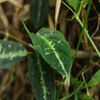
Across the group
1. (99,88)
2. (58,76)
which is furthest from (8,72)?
(99,88)

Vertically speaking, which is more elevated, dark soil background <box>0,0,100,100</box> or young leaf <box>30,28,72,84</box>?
young leaf <box>30,28,72,84</box>

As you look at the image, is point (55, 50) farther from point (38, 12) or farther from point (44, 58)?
point (38, 12)

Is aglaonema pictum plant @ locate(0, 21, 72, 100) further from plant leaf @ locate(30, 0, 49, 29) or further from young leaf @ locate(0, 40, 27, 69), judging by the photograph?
plant leaf @ locate(30, 0, 49, 29)

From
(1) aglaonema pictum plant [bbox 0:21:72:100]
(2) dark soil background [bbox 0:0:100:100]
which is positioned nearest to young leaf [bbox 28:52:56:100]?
(1) aglaonema pictum plant [bbox 0:21:72:100]

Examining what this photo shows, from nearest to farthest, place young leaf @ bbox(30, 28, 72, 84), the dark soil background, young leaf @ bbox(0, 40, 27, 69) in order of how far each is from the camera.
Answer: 1. young leaf @ bbox(30, 28, 72, 84)
2. young leaf @ bbox(0, 40, 27, 69)
3. the dark soil background

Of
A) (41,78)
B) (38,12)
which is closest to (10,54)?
(41,78)

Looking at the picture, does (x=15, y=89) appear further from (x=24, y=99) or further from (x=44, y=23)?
(x=44, y=23)

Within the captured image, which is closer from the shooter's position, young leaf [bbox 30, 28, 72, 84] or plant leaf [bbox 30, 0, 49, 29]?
young leaf [bbox 30, 28, 72, 84]
